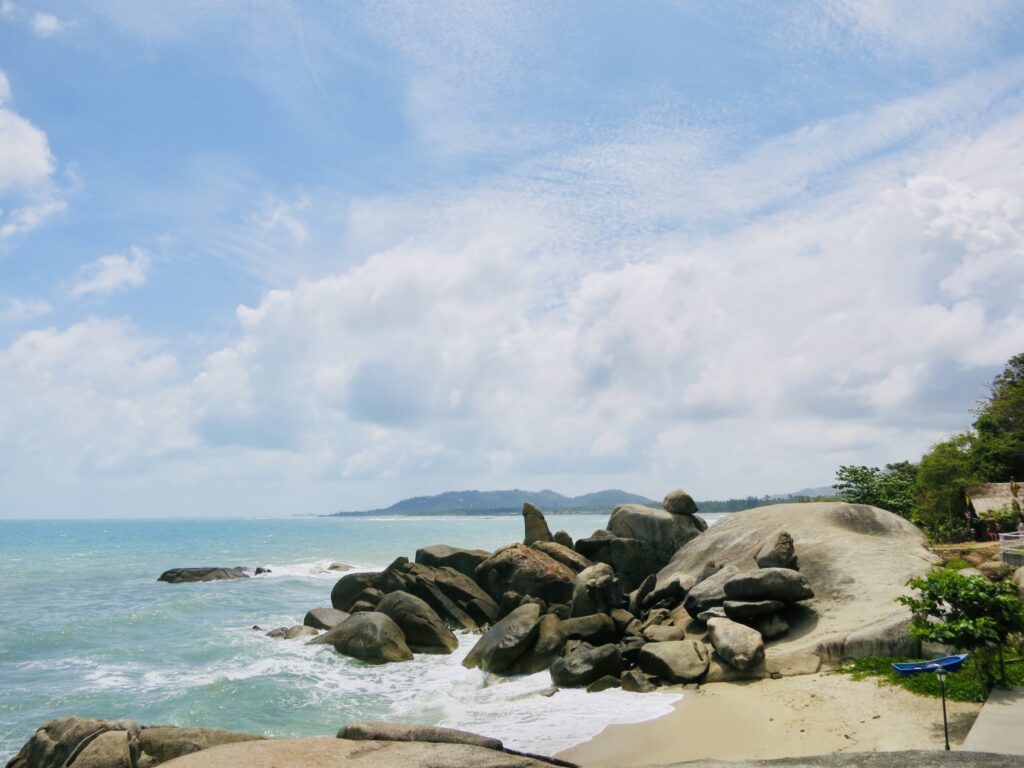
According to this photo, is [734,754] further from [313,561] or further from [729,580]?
[313,561]

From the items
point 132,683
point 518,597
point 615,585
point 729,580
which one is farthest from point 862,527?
point 132,683

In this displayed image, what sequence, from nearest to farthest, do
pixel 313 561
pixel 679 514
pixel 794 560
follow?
pixel 794 560 → pixel 679 514 → pixel 313 561

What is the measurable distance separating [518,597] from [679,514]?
9.10m

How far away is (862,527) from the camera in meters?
23.6

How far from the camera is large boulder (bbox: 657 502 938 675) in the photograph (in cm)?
1672

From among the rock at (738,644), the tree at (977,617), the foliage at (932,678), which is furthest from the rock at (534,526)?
the tree at (977,617)

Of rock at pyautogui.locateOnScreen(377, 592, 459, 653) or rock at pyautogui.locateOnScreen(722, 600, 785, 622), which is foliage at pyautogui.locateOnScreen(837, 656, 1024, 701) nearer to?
rock at pyautogui.locateOnScreen(722, 600, 785, 622)

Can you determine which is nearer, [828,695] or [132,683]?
[828,695]

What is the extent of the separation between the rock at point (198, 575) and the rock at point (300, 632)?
2668 centimetres

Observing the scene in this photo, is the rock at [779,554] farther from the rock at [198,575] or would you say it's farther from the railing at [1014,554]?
the rock at [198,575]

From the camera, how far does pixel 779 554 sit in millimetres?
21312

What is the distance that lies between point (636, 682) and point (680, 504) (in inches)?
621

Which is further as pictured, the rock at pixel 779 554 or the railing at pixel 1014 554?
the rock at pixel 779 554

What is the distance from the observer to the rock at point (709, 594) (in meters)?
20.5
